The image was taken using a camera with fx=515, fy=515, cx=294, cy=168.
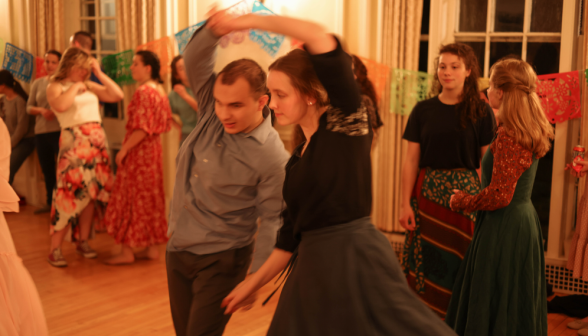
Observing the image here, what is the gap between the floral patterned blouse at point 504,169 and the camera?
204 cm

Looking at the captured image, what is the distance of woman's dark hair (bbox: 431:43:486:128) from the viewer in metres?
2.54

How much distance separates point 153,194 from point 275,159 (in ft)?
8.22

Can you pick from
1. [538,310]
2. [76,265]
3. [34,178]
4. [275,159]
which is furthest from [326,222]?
[34,178]

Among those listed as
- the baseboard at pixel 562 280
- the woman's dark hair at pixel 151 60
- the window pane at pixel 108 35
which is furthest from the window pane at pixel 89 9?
the baseboard at pixel 562 280

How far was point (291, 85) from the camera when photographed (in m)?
1.23

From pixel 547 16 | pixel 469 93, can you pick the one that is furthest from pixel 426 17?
pixel 469 93

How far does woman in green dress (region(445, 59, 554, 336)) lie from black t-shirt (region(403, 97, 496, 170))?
0.33m

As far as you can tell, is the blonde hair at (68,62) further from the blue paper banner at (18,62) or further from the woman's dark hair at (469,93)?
the woman's dark hair at (469,93)

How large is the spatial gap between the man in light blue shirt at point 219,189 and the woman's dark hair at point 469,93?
49.0 inches

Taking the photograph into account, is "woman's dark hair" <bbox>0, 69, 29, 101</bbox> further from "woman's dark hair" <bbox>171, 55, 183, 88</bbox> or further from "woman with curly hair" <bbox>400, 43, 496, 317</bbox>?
"woman with curly hair" <bbox>400, 43, 496, 317</bbox>

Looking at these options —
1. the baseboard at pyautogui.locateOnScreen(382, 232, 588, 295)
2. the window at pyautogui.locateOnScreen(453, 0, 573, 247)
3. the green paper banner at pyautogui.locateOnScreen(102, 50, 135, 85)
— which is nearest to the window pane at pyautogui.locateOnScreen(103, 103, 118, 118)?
the green paper banner at pyautogui.locateOnScreen(102, 50, 135, 85)

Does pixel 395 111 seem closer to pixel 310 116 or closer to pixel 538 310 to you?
pixel 538 310

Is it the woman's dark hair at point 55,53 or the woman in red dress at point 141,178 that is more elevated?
the woman's dark hair at point 55,53

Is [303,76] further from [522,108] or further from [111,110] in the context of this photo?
[111,110]
